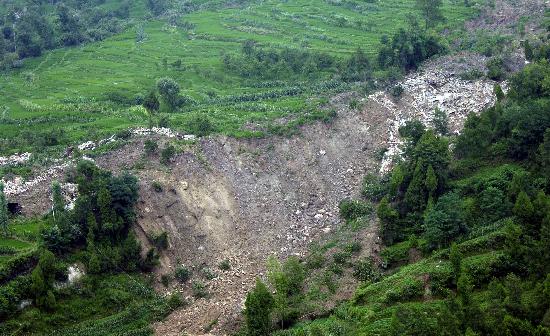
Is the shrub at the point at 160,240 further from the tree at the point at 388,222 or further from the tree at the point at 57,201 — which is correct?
the tree at the point at 388,222

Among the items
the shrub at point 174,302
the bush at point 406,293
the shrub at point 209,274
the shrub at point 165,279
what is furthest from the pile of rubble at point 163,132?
the bush at point 406,293

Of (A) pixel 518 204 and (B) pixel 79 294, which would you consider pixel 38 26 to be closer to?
(B) pixel 79 294

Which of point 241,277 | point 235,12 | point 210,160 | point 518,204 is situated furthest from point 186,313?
point 235,12

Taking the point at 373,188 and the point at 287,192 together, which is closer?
the point at 373,188

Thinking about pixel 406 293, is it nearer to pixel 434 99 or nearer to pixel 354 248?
pixel 354 248

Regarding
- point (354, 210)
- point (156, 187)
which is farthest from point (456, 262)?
point (156, 187)

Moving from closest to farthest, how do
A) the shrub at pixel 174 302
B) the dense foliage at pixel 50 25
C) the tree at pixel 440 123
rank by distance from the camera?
the shrub at pixel 174 302
the tree at pixel 440 123
the dense foliage at pixel 50 25
